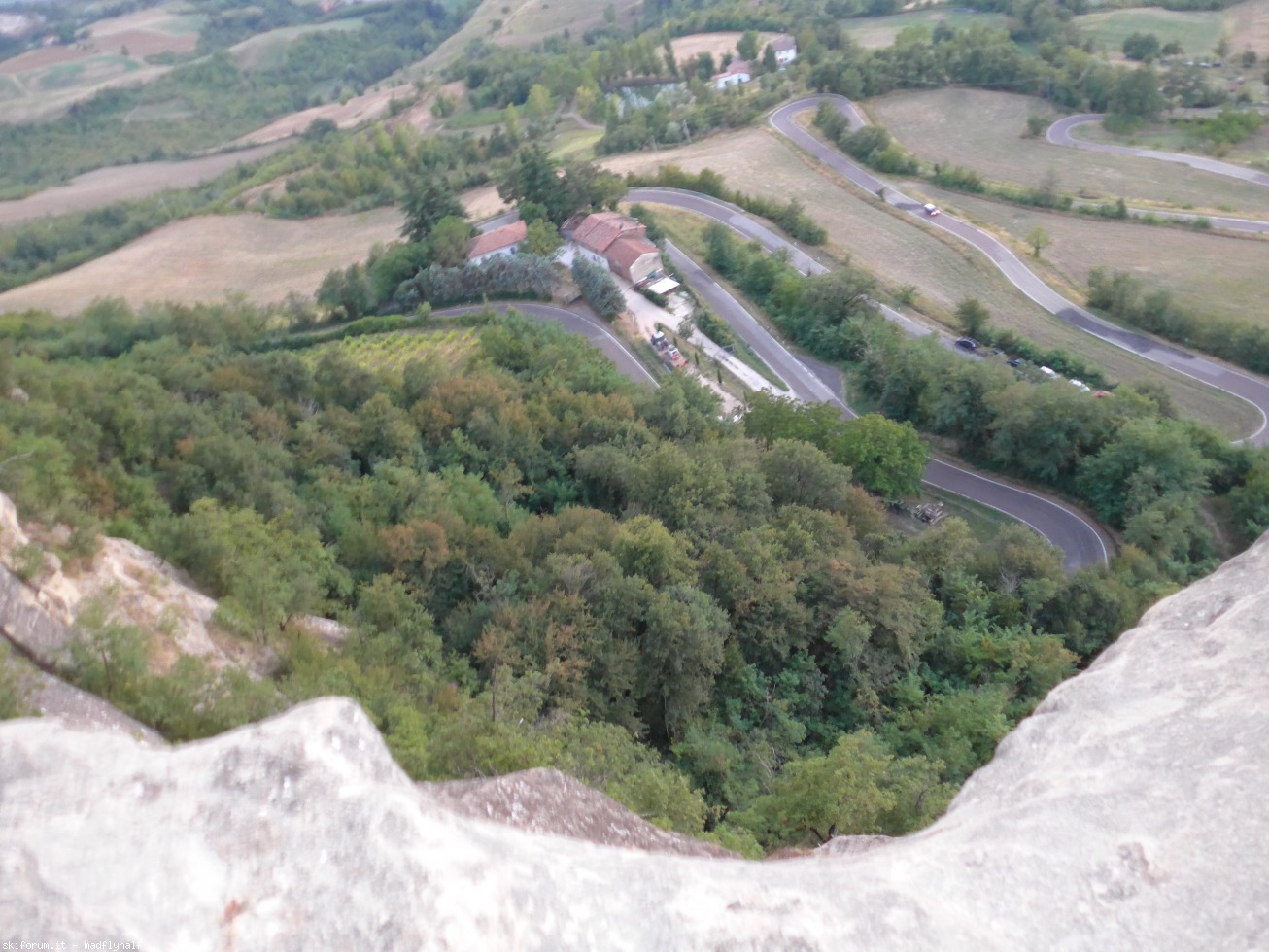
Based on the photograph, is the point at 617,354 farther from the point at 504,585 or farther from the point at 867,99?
the point at 867,99

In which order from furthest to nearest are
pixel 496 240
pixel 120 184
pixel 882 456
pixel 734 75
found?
1. pixel 120 184
2. pixel 734 75
3. pixel 496 240
4. pixel 882 456

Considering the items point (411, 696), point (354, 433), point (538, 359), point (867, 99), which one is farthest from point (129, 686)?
point (867, 99)

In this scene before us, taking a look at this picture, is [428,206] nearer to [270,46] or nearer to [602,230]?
[602,230]

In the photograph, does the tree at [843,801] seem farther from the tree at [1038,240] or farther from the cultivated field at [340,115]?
the cultivated field at [340,115]

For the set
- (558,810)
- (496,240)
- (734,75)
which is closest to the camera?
(558,810)

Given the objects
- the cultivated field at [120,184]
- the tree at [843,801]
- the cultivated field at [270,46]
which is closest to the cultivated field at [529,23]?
the cultivated field at [270,46]

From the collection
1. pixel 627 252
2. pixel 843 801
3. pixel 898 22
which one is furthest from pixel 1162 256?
pixel 898 22
